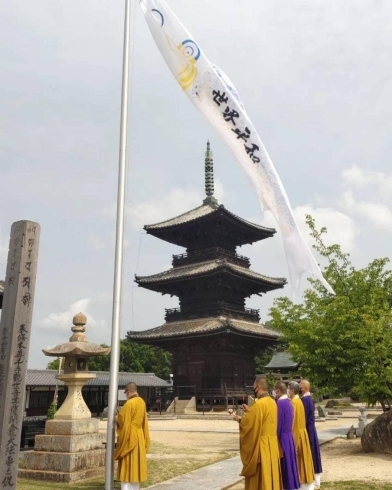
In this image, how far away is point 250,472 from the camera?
6309 mm

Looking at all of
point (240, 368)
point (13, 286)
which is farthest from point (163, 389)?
point (13, 286)

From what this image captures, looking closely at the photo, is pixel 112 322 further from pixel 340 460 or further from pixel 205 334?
pixel 205 334

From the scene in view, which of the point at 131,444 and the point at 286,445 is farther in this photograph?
the point at 131,444

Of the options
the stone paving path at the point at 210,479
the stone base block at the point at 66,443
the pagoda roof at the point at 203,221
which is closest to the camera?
the stone paving path at the point at 210,479

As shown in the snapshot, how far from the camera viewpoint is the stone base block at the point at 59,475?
30.0ft

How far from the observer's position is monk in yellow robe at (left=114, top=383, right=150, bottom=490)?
7.28m

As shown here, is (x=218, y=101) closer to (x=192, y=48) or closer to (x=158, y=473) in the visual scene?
(x=192, y=48)

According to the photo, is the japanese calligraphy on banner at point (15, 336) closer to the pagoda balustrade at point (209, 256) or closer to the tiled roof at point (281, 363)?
the pagoda balustrade at point (209, 256)

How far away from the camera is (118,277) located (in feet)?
22.9

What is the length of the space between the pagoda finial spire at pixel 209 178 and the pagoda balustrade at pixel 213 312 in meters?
9.67

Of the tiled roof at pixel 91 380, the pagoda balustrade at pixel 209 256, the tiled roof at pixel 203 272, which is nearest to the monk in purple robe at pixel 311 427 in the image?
the tiled roof at pixel 91 380

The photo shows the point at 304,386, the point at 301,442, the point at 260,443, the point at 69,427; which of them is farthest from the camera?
the point at 69,427

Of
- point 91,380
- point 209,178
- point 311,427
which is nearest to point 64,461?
point 311,427

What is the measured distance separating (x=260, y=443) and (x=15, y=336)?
3454mm
